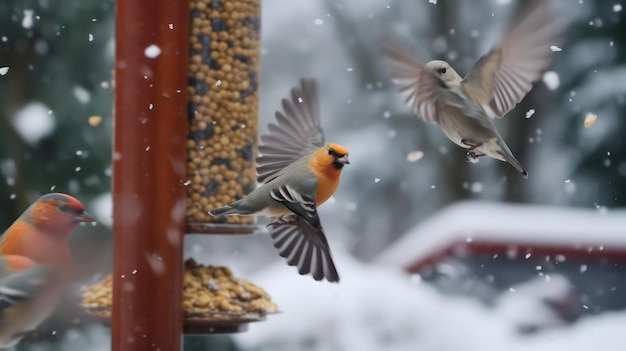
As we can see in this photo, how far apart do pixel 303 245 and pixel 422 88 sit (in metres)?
0.50

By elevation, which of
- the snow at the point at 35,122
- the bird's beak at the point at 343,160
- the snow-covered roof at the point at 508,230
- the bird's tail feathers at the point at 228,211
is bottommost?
the bird's tail feathers at the point at 228,211

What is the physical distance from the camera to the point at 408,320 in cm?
624

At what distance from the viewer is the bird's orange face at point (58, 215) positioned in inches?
118

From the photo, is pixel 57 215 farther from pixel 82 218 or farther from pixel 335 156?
pixel 335 156

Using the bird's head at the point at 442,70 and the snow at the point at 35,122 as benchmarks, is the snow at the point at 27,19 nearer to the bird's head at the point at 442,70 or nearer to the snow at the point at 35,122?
the snow at the point at 35,122

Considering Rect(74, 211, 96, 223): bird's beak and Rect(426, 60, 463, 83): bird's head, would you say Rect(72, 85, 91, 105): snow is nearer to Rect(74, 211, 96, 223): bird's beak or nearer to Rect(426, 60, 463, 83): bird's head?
Rect(74, 211, 96, 223): bird's beak

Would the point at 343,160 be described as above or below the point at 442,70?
below

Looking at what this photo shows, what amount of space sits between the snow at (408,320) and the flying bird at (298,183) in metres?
2.92

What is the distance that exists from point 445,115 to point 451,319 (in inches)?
158

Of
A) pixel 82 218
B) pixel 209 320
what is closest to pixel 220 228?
pixel 209 320

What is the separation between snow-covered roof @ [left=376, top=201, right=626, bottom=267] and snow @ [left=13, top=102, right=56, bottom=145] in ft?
8.60

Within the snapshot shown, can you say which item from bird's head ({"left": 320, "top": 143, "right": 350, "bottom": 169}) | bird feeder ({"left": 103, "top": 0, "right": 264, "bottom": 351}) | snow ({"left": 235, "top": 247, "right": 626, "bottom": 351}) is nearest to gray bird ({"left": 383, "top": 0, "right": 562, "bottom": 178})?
bird's head ({"left": 320, "top": 143, "right": 350, "bottom": 169})

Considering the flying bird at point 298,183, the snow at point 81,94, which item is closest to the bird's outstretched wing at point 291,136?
the flying bird at point 298,183

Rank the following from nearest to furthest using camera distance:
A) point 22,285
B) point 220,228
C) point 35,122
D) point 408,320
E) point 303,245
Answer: point 303,245
point 22,285
point 220,228
point 35,122
point 408,320
